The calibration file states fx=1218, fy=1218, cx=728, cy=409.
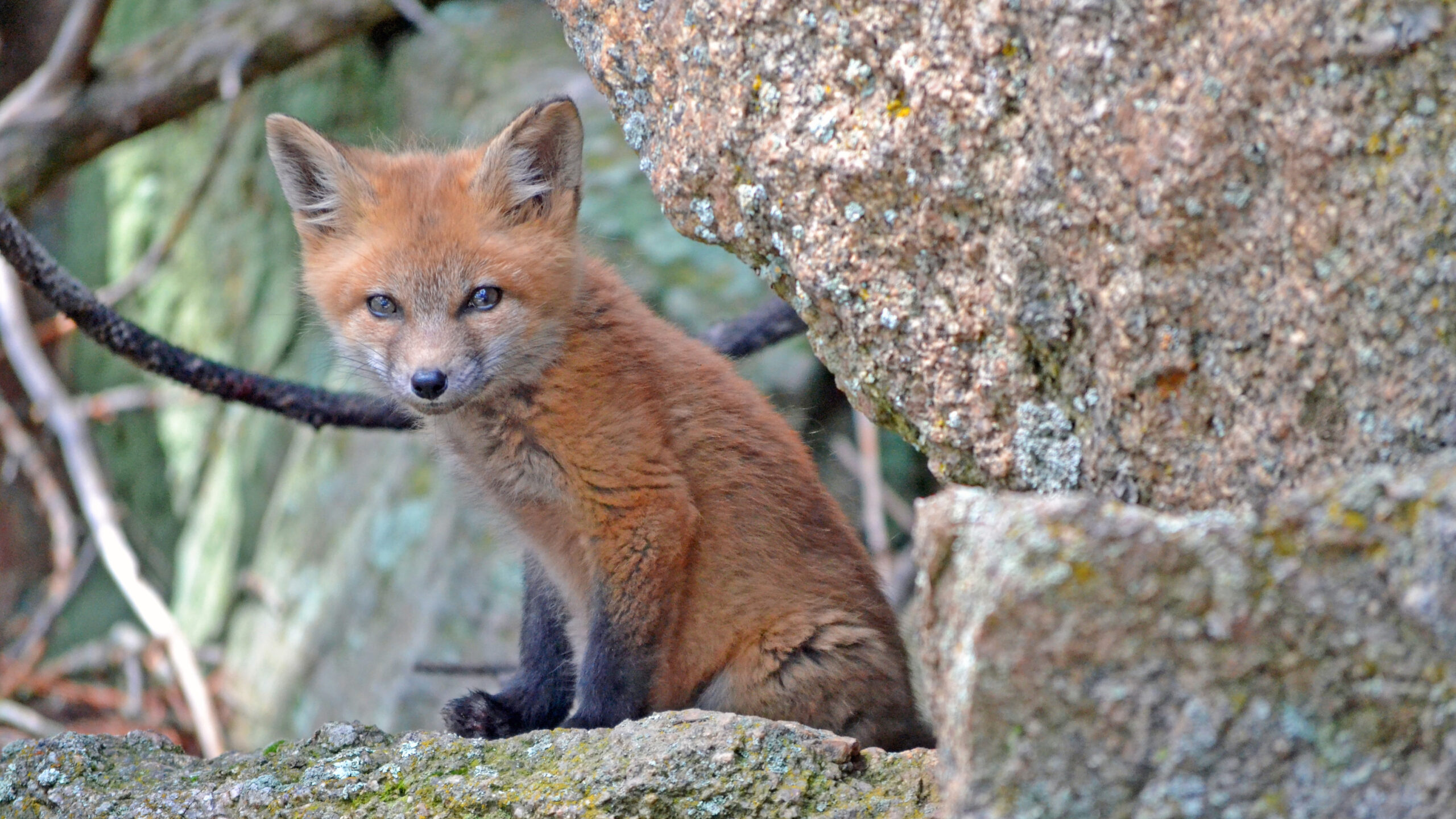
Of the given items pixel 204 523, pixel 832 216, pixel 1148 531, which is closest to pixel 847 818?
pixel 1148 531

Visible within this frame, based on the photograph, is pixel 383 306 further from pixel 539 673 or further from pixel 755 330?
pixel 755 330

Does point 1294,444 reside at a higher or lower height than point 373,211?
lower

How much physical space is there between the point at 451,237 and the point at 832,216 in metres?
1.63

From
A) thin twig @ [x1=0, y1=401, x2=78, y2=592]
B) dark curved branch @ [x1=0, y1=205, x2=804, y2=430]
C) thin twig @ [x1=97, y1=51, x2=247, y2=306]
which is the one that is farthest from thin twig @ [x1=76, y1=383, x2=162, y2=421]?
dark curved branch @ [x1=0, y1=205, x2=804, y2=430]

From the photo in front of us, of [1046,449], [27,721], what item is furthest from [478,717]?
[27,721]

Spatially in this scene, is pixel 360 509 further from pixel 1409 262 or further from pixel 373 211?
pixel 1409 262

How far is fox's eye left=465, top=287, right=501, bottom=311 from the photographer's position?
3.76 meters

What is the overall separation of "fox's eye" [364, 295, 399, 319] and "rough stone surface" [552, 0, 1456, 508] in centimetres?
136

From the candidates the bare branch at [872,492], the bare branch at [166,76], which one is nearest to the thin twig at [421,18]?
the bare branch at [166,76]

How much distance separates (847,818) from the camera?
243 centimetres

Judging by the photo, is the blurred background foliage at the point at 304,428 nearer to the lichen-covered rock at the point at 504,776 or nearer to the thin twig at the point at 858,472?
the thin twig at the point at 858,472

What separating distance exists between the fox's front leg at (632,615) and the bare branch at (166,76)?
499 cm

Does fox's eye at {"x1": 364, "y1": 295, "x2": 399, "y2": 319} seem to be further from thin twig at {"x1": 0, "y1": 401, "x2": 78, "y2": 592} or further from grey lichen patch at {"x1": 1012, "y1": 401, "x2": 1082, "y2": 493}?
thin twig at {"x1": 0, "y1": 401, "x2": 78, "y2": 592}

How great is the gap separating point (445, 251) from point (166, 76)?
14.1 ft
